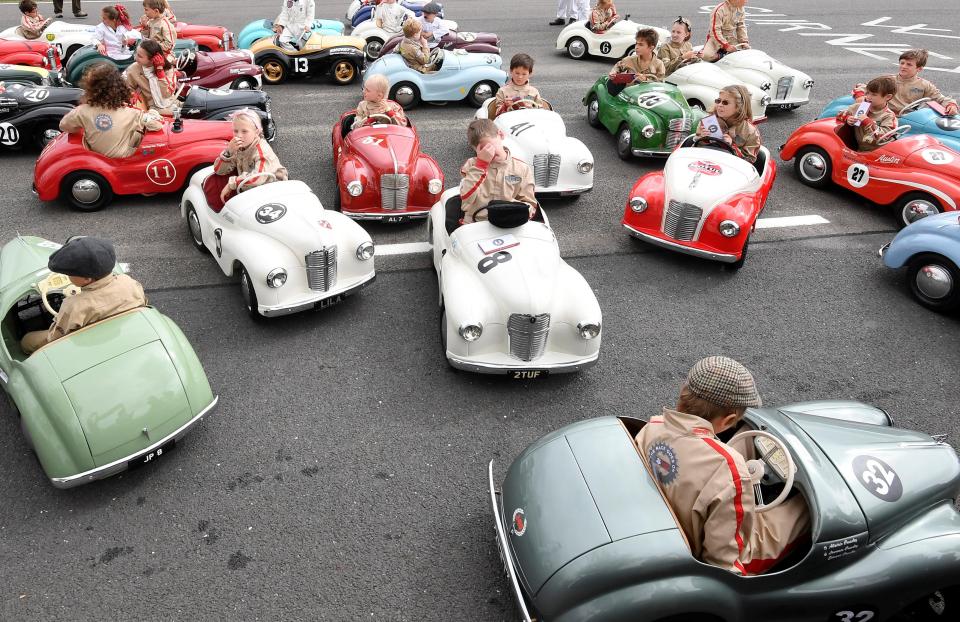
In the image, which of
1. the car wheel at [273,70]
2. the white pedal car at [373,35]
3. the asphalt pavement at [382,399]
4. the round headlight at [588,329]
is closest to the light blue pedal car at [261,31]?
the white pedal car at [373,35]

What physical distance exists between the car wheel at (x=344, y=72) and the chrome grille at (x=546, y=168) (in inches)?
237

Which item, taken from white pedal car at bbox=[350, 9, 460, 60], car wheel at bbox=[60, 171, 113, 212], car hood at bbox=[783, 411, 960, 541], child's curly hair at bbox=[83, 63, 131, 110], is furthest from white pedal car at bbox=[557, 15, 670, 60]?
car hood at bbox=[783, 411, 960, 541]

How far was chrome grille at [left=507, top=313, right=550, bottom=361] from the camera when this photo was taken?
5.72 m

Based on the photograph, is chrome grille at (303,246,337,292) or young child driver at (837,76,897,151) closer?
chrome grille at (303,246,337,292)

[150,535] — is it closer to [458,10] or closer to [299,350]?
[299,350]

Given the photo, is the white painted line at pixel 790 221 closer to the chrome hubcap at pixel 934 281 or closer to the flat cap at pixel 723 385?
the chrome hubcap at pixel 934 281

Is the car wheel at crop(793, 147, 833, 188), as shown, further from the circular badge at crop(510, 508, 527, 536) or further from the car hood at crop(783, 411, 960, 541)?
the circular badge at crop(510, 508, 527, 536)

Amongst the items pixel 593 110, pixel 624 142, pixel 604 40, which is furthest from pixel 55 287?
pixel 604 40

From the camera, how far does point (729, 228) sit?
7391 mm

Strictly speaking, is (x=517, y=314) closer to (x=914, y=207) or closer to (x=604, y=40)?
(x=914, y=207)

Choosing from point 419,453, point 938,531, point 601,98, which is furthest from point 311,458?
point 601,98

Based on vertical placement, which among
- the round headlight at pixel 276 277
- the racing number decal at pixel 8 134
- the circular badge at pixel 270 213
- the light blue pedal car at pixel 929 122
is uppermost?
the light blue pedal car at pixel 929 122

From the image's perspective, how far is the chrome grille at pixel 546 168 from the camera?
29.1 ft

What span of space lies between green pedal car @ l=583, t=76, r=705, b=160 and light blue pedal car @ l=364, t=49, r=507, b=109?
2.50 m
